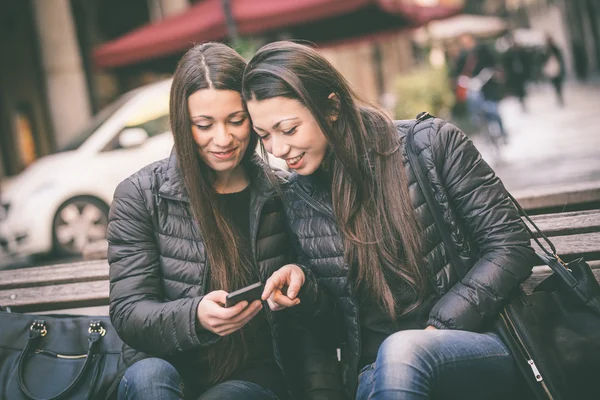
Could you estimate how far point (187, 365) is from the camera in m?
2.36

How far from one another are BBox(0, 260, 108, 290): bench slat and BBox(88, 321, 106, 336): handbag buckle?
1.32 feet

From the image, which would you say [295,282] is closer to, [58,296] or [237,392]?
[237,392]

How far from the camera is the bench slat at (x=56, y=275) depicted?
2.93 m

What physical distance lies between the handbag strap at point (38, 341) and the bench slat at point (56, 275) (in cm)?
42

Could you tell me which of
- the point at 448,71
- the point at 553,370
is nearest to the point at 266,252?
the point at 553,370

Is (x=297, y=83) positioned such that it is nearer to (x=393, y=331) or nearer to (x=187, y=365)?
(x=393, y=331)

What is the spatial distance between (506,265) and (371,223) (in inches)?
18.3

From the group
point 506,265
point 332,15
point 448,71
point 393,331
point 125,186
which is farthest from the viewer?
point 448,71

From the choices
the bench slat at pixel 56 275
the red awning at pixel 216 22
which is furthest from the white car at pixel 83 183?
the bench slat at pixel 56 275

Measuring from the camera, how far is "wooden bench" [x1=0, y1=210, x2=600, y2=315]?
248 cm

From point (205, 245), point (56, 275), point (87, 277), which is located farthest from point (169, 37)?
point (205, 245)

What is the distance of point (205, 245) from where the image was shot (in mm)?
2379

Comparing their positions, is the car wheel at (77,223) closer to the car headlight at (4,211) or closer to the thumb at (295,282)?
the car headlight at (4,211)

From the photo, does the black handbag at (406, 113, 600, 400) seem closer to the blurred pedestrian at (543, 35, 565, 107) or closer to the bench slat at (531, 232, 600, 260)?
the bench slat at (531, 232, 600, 260)
